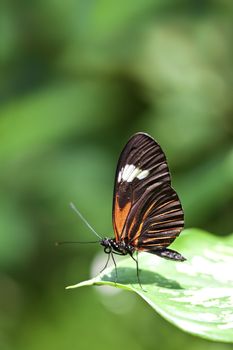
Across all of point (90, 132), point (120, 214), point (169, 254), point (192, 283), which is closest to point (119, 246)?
point (120, 214)

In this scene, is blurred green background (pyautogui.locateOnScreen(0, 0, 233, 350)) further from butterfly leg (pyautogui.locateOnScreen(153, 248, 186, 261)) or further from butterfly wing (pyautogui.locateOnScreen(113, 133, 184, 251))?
butterfly leg (pyautogui.locateOnScreen(153, 248, 186, 261))

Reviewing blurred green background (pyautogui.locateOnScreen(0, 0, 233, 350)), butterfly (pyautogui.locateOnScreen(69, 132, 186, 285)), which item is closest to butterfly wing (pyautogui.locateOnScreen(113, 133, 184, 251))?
butterfly (pyautogui.locateOnScreen(69, 132, 186, 285))

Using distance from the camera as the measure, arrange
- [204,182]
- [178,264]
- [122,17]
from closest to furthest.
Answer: [178,264] → [204,182] → [122,17]

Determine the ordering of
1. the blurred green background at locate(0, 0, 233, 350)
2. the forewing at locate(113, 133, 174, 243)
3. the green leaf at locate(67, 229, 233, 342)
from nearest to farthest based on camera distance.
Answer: the green leaf at locate(67, 229, 233, 342)
the forewing at locate(113, 133, 174, 243)
the blurred green background at locate(0, 0, 233, 350)

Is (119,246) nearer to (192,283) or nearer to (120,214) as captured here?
(120,214)

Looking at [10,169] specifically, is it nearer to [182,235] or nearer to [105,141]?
[105,141]

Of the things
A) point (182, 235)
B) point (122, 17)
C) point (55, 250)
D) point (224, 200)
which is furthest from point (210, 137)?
point (182, 235)

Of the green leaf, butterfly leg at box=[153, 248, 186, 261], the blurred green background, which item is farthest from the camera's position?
the blurred green background
